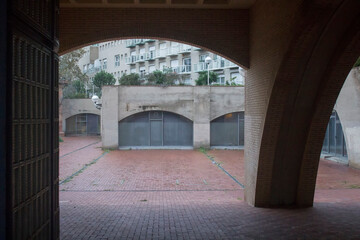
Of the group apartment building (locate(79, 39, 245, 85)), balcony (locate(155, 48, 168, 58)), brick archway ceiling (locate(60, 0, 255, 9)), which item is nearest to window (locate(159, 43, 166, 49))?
apartment building (locate(79, 39, 245, 85))

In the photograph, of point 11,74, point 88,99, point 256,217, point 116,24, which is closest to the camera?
point 11,74

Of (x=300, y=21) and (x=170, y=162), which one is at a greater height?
(x=300, y=21)

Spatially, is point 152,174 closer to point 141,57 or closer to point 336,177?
point 336,177

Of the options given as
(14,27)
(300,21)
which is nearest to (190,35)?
(300,21)

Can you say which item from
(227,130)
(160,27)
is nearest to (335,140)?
(227,130)

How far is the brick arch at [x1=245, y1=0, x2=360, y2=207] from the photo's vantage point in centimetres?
629

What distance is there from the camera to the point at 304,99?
26.2 feet

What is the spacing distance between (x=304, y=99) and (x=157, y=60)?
127 ft

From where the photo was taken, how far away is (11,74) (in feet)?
10.9

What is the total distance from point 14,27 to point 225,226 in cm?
531

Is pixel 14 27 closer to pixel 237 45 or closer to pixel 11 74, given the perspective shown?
pixel 11 74

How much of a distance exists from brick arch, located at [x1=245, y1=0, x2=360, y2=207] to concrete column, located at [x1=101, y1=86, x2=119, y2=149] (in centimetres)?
1533

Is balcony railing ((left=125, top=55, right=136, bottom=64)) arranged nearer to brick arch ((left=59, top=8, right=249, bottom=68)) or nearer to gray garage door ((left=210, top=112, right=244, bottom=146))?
gray garage door ((left=210, top=112, right=244, bottom=146))

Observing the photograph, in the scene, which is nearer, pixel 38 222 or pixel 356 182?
pixel 38 222
